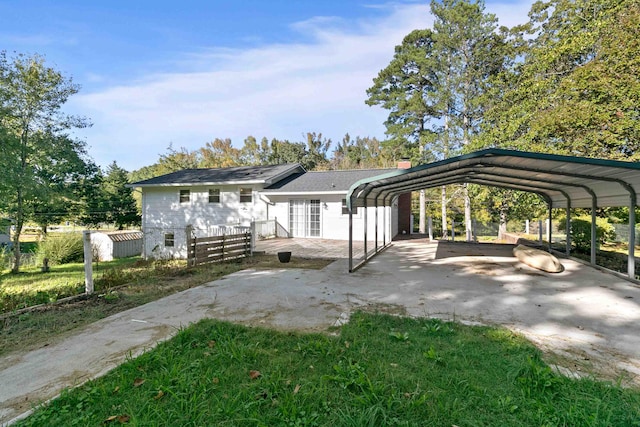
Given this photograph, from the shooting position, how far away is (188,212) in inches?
685

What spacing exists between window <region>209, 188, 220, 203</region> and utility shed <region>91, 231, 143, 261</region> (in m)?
4.70

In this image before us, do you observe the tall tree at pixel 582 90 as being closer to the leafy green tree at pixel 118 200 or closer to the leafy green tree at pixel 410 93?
the leafy green tree at pixel 410 93

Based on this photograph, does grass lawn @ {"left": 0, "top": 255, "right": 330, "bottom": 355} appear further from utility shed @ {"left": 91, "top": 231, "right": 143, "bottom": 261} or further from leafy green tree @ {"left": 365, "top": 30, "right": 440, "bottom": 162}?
leafy green tree @ {"left": 365, "top": 30, "right": 440, "bottom": 162}

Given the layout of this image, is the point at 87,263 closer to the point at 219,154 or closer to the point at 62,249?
the point at 62,249

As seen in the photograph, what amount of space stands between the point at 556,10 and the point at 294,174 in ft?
53.5

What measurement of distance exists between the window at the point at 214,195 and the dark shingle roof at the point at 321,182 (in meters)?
3.09

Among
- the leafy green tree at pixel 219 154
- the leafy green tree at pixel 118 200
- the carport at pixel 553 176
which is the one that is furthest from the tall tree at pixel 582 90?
the leafy green tree at pixel 118 200

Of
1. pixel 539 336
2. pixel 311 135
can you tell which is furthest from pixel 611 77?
pixel 311 135

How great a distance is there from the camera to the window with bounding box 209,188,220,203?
16906 mm

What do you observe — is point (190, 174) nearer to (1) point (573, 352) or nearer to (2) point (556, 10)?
(1) point (573, 352)

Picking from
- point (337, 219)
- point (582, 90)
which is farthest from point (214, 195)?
point (582, 90)

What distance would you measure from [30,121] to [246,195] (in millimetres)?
11283

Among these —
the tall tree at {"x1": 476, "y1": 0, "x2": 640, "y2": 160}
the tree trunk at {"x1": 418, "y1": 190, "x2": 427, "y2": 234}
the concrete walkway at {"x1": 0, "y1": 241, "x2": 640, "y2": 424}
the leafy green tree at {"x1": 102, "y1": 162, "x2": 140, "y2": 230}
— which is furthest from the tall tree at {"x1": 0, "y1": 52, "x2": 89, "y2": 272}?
the tall tree at {"x1": 476, "y1": 0, "x2": 640, "y2": 160}

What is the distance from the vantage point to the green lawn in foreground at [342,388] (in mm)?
2273
